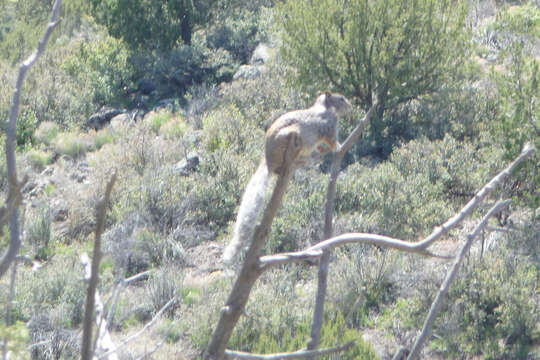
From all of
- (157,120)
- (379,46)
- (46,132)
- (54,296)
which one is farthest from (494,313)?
(46,132)

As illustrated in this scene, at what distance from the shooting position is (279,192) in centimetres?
224

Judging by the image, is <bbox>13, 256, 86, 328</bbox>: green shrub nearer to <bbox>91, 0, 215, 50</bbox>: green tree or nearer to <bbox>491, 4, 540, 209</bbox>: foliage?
→ <bbox>491, 4, 540, 209</bbox>: foliage

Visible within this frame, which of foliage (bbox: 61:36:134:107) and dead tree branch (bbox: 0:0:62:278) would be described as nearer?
dead tree branch (bbox: 0:0:62:278)

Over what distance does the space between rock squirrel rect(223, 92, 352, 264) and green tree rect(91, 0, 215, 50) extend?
1293 cm

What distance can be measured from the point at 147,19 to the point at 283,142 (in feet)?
47.7

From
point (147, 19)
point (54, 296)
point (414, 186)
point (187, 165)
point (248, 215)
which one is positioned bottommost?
point (54, 296)

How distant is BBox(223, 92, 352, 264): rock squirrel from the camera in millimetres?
2961

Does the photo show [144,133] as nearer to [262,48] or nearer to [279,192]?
[262,48]

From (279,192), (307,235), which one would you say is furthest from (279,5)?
(279,192)

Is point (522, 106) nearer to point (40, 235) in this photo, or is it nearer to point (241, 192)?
point (241, 192)

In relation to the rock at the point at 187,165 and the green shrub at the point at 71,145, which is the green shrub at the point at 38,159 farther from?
the rock at the point at 187,165

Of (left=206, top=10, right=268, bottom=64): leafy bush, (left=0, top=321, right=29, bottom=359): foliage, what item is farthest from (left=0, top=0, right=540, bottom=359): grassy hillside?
(left=206, top=10, right=268, bottom=64): leafy bush

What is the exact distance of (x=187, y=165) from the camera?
11062 millimetres

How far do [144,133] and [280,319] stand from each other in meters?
6.96
